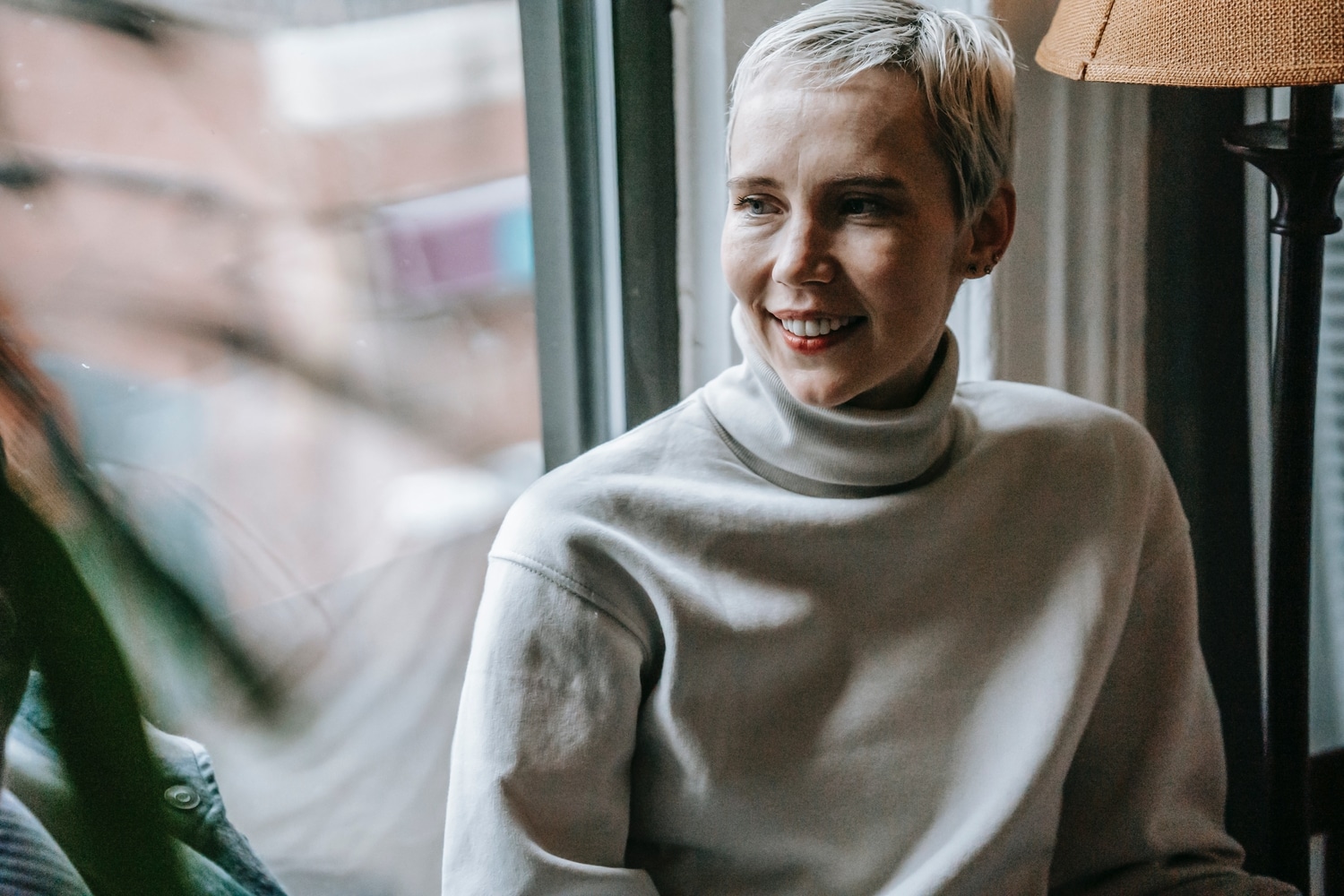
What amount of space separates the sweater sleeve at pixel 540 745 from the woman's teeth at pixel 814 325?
0.93 ft

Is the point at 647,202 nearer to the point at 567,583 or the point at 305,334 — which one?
the point at 305,334

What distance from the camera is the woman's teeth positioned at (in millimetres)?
1026

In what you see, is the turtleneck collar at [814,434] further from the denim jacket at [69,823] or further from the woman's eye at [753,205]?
the denim jacket at [69,823]

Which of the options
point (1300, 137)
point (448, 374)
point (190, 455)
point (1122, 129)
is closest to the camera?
point (190, 455)

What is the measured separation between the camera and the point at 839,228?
101cm

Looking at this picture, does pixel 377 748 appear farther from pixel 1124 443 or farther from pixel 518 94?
pixel 1124 443

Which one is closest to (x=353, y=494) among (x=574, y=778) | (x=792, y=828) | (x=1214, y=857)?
(x=574, y=778)

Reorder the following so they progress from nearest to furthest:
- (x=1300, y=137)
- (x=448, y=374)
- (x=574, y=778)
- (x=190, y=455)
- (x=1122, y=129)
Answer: (x=574, y=778), (x=190, y=455), (x=1300, y=137), (x=448, y=374), (x=1122, y=129)

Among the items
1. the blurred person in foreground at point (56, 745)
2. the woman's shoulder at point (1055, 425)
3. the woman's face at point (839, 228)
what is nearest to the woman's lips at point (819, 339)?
the woman's face at point (839, 228)

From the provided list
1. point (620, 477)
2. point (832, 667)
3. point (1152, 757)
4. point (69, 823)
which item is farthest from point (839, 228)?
point (69, 823)

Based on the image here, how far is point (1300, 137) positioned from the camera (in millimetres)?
1206

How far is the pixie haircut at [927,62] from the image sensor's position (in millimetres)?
987

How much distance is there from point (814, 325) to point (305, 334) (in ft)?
1.63

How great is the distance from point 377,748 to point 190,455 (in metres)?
0.39
